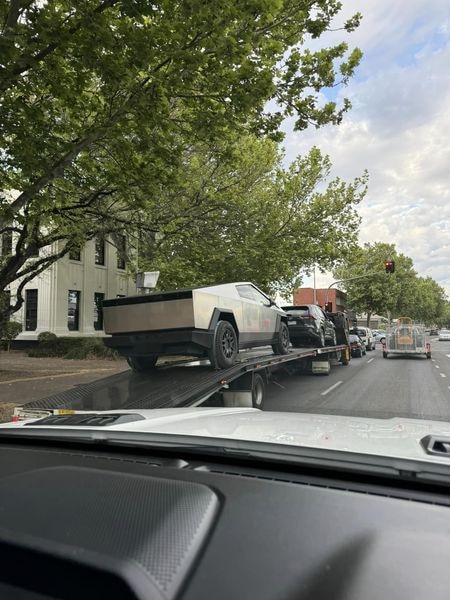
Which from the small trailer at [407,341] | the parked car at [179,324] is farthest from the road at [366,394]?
the small trailer at [407,341]

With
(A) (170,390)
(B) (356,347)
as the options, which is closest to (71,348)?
(B) (356,347)

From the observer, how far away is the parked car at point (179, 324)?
7750mm

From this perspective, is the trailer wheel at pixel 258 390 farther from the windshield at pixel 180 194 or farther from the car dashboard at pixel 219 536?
the car dashboard at pixel 219 536

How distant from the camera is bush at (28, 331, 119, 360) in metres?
24.3

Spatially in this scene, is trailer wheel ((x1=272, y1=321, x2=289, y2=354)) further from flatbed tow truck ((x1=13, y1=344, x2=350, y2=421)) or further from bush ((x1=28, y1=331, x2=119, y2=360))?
bush ((x1=28, y1=331, x2=119, y2=360))

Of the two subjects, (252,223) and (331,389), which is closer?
(331,389)

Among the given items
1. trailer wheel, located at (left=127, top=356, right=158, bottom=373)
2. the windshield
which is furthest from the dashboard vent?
trailer wheel, located at (left=127, top=356, right=158, bottom=373)

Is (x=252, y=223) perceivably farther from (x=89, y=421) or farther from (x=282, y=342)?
(x=89, y=421)

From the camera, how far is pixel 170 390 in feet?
23.2

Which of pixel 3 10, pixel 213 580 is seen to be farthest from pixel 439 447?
pixel 3 10

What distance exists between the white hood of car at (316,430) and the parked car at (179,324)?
4.30 meters

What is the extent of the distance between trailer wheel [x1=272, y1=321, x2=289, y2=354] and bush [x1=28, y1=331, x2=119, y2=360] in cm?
1361

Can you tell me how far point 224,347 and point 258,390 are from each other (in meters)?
1.64

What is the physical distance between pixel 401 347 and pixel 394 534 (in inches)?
1104
